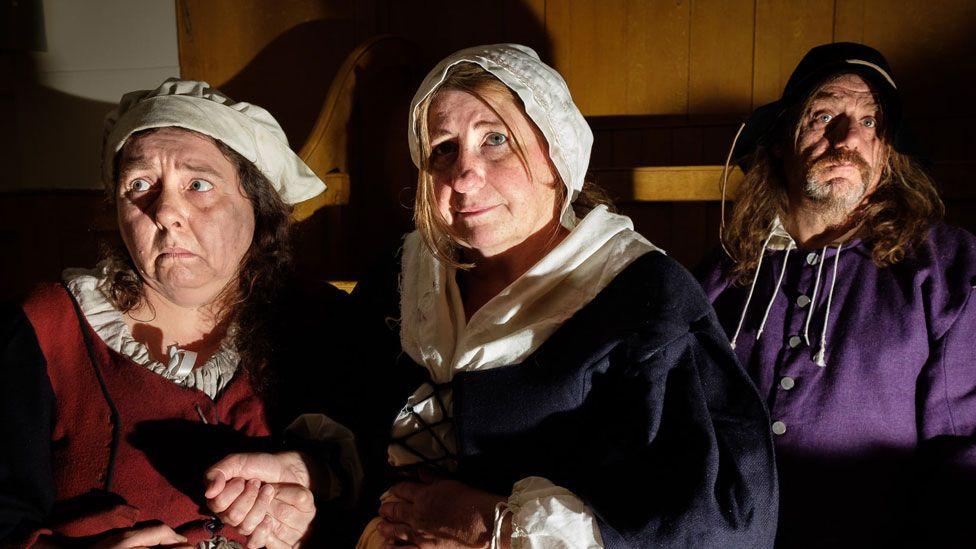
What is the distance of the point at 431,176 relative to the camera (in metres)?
1.32

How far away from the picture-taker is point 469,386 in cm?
116

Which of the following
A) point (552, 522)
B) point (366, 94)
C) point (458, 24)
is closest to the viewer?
point (552, 522)

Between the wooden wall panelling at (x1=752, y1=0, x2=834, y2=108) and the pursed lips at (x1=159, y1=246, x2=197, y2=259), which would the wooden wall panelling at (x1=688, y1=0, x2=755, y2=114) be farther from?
the pursed lips at (x1=159, y1=246, x2=197, y2=259)

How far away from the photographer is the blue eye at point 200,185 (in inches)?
53.2

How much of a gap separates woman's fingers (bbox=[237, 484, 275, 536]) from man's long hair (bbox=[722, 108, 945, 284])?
1235 mm

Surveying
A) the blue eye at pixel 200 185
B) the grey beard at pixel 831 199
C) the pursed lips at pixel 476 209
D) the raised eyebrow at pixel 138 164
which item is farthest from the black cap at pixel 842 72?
the raised eyebrow at pixel 138 164

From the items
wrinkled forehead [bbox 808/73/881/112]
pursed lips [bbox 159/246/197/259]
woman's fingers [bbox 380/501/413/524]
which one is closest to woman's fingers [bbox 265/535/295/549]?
woman's fingers [bbox 380/501/413/524]

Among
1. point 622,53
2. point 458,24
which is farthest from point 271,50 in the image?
point 622,53

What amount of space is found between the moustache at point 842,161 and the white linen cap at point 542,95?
2.21 feet

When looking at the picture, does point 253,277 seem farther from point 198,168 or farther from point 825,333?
point 825,333

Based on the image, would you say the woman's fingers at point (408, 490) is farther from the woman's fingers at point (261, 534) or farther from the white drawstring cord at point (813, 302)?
the white drawstring cord at point (813, 302)

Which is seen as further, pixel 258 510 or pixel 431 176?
pixel 431 176

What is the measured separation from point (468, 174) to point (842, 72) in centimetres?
105

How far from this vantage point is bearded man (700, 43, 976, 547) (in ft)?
4.57
